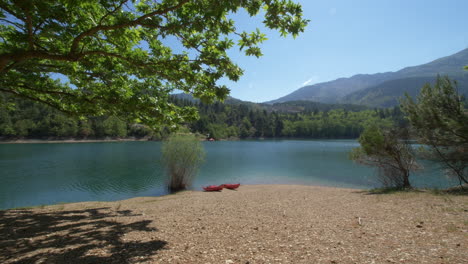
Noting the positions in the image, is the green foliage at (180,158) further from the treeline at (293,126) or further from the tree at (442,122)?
the treeline at (293,126)

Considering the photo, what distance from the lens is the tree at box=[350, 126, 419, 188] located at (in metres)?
15.9

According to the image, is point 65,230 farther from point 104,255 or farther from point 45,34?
point 45,34

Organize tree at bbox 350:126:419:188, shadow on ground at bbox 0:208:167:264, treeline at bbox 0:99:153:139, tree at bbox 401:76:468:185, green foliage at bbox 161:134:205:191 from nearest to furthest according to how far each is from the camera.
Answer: shadow on ground at bbox 0:208:167:264 → tree at bbox 401:76:468:185 → tree at bbox 350:126:419:188 → green foliage at bbox 161:134:205:191 → treeline at bbox 0:99:153:139

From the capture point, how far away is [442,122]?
12.5 meters

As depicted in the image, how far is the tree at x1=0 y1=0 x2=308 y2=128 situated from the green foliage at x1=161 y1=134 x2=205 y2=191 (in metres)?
12.4

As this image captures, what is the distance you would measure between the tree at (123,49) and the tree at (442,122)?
12.7 m

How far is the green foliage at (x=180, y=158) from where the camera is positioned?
2078 cm

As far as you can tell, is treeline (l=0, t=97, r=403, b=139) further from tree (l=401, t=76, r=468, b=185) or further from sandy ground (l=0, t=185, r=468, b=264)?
sandy ground (l=0, t=185, r=468, b=264)

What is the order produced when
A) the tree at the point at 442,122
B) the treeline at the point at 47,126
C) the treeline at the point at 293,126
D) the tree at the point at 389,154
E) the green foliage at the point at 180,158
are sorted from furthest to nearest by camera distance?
the treeline at the point at 293,126
the treeline at the point at 47,126
the green foliage at the point at 180,158
the tree at the point at 389,154
the tree at the point at 442,122

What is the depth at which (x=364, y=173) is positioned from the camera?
1201 inches

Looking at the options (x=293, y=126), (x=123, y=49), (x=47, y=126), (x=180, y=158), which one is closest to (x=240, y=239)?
(x=123, y=49)

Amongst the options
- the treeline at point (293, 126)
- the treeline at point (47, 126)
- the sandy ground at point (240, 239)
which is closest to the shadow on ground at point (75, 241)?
the sandy ground at point (240, 239)

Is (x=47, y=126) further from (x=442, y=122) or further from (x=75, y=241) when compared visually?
(x=442, y=122)

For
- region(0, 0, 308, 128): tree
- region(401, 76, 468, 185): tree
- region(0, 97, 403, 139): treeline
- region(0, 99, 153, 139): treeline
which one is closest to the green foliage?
region(0, 0, 308, 128): tree
